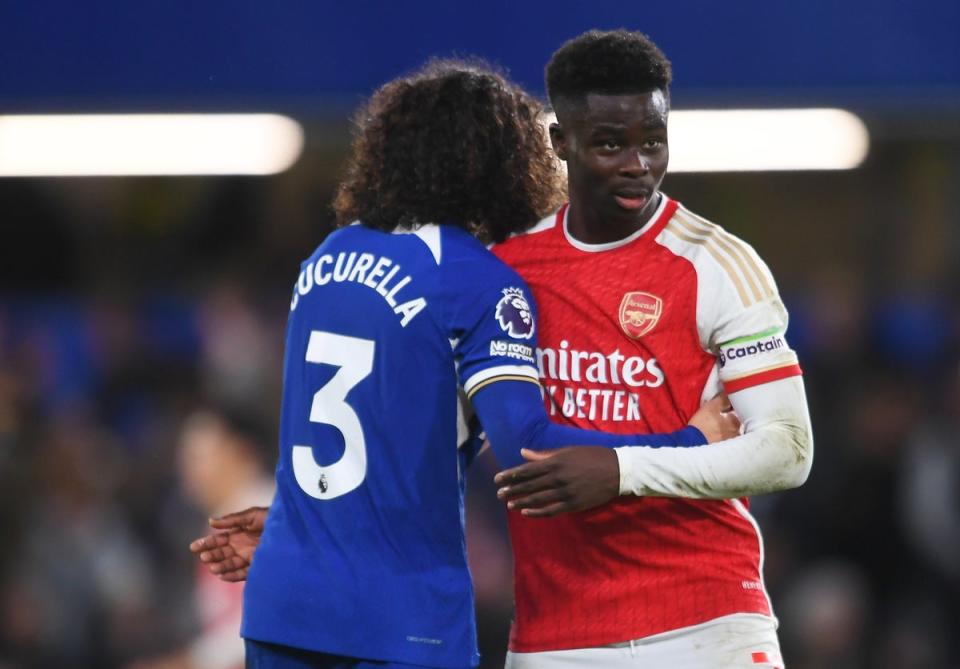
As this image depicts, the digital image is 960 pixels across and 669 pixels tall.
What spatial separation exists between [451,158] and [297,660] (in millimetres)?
1080

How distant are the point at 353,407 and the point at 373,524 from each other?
0.77ft

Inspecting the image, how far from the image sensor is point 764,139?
275 inches

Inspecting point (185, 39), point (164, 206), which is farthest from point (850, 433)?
point (164, 206)

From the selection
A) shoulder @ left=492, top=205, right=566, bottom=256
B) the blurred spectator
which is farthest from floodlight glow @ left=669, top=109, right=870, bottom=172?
shoulder @ left=492, top=205, right=566, bottom=256

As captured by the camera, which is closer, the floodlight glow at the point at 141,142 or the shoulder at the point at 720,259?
the shoulder at the point at 720,259

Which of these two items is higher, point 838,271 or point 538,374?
point 838,271

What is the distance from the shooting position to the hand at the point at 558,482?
2.92m

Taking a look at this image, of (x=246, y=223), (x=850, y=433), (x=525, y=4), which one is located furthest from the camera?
(x=246, y=223)

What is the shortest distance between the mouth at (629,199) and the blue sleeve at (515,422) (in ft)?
1.49

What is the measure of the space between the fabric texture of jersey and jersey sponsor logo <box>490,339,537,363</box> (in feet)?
0.79

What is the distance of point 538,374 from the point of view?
3141 millimetres

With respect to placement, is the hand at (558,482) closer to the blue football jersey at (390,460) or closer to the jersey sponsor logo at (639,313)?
the blue football jersey at (390,460)

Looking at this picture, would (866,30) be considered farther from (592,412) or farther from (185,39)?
(592,412)

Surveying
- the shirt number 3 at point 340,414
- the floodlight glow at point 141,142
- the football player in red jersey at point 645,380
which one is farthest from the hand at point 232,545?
the floodlight glow at point 141,142
